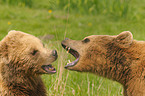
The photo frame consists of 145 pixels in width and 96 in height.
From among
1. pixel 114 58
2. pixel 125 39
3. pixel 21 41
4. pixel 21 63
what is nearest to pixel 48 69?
pixel 21 63

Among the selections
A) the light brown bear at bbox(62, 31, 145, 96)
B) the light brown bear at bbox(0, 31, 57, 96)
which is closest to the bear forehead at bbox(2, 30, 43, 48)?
the light brown bear at bbox(0, 31, 57, 96)

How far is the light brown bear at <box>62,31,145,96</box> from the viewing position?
3.67 m

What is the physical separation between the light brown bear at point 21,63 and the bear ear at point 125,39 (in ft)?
3.56

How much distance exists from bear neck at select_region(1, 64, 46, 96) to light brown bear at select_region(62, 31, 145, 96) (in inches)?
27.1

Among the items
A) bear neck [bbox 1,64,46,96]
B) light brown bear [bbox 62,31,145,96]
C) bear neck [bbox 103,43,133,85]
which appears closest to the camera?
bear neck [bbox 1,64,46,96]

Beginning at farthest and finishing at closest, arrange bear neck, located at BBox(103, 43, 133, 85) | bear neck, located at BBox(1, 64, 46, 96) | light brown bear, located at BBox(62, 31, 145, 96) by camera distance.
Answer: bear neck, located at BBox(103, 43, 133, 85) → light brown bear, located at BBox(62, 31, 145, 96) → bear neck, located at BBox(1, 64, 46, 96)

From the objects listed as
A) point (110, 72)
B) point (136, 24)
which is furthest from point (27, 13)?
point (110, 72)

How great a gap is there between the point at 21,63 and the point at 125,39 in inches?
63.1

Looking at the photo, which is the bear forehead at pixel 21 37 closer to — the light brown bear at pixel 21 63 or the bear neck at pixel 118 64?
the light brown bear at pixel 21 63

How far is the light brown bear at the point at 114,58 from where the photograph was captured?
3.67 m

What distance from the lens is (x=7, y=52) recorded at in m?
3.47

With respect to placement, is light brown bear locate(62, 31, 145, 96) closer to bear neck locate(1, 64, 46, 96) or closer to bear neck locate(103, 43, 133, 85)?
bear neck locate(103, 43, 133, 85)

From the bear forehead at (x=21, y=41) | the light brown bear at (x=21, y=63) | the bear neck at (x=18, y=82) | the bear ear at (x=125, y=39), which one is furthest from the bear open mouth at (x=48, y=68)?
the bear ear at (x=125, y=39)

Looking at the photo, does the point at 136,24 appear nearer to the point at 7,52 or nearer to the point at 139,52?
the point at 139,52
